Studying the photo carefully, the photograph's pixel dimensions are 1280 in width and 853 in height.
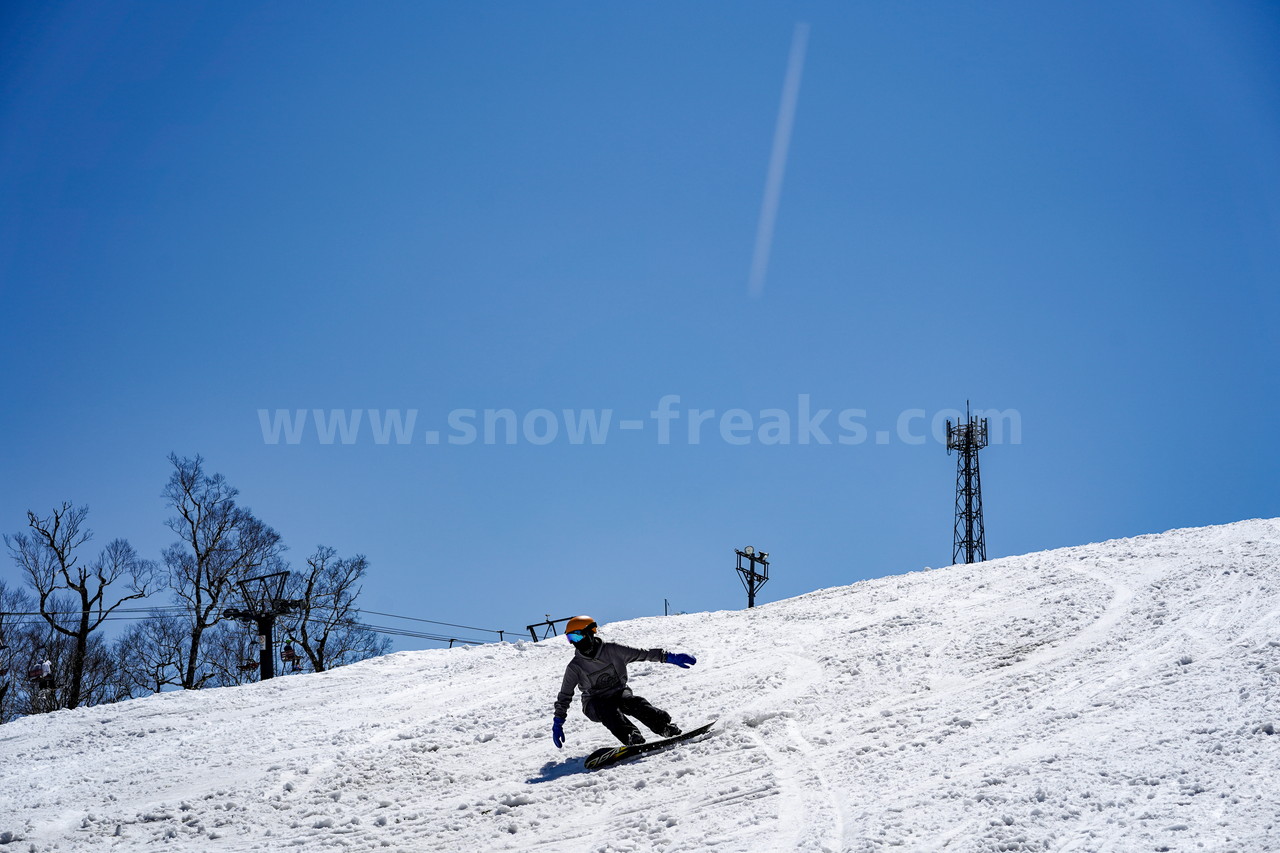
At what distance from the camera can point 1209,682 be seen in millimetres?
7316

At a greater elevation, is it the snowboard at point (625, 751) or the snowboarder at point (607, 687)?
the snowboarder at point (607, 687)

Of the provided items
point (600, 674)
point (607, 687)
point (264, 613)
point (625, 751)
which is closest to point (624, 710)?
point (607, 687)

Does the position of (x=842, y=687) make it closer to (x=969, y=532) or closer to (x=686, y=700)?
(x=686, y=700)

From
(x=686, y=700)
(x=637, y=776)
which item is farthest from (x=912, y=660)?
(x=637, y=776)

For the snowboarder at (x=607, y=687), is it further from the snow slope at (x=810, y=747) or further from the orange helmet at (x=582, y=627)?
the snow slope at (x=810, y=747)

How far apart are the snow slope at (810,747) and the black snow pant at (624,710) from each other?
643mm

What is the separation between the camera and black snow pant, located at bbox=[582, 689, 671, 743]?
898 centimetres

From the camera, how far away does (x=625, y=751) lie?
852 cm

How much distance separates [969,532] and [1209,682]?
1164 inches

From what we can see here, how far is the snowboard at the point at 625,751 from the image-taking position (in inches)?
332

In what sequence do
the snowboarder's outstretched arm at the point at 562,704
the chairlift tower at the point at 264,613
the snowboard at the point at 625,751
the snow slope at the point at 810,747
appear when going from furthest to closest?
the chairlift tower at the point at 264,613
the snowboarder's outstretched arm at the point at 562,704
the snowboard at the point at 625,751
the snow slope at the point at 810,747

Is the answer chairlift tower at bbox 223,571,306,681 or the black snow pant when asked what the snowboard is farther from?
chairlift tower at bbox 223,571,306,681

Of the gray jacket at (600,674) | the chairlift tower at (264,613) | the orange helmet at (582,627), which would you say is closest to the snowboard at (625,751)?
the gray jacket at (600,674)

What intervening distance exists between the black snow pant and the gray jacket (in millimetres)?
56
